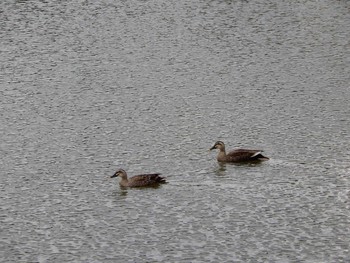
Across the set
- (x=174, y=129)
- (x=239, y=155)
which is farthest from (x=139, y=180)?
(x=174, y=129)

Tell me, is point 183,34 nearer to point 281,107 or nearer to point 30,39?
point 30,39

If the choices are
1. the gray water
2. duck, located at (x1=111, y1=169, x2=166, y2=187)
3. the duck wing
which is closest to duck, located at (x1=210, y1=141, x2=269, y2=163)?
the gray water

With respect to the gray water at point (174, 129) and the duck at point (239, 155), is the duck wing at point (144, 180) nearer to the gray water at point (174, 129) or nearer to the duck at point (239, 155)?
the gray water at point (174, 129)

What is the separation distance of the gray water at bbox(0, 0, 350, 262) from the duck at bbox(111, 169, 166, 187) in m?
0.26

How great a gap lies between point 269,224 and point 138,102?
10.8m

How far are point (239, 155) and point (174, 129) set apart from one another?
3.24 meters

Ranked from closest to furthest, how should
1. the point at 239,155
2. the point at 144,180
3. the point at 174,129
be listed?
1. the point at 144,180
2. the point at 239,155
3. the point at 174,129

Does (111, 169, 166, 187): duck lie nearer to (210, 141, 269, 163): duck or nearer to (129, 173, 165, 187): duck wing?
(129, 173, 165, 187): duck wing

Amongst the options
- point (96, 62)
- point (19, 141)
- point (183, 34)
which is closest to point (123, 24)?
point (183, 34)

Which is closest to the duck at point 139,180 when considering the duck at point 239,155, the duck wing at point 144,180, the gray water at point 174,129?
the duck wing at point 144,180

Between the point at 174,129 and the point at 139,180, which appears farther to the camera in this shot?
the point at 174,129

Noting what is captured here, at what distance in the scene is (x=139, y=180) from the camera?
23891 millimetres

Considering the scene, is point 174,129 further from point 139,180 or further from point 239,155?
point 139,180

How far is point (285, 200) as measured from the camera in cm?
2292
